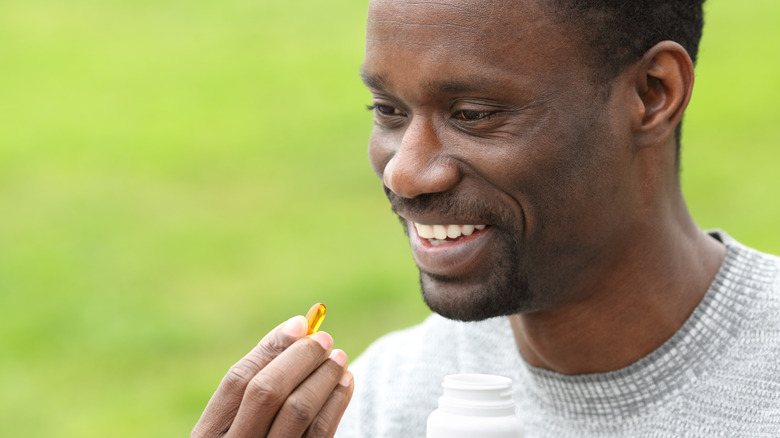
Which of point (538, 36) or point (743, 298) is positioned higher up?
point (538, 36)

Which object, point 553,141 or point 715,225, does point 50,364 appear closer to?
point 715,225

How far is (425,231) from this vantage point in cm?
287

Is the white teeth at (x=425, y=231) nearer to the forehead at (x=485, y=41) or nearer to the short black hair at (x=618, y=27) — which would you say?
the forehead at (x=485, y=41)

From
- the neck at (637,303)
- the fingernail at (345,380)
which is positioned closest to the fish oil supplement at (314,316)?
the fingernail at (345,380)

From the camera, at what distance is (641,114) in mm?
2832

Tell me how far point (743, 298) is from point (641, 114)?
0.54m

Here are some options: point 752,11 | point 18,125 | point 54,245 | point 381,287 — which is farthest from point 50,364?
point 752,11

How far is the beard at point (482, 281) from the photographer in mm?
2758

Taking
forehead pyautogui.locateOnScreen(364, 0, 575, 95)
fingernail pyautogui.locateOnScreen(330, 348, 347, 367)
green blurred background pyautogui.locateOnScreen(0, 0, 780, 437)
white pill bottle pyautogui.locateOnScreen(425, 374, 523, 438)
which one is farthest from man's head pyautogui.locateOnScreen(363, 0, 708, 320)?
green blurred background pyautogui.locateOnScreen(0, 0, 780, 437)

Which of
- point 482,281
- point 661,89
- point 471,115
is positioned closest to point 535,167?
point 471,115

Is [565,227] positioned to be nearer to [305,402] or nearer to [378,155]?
[378,155]

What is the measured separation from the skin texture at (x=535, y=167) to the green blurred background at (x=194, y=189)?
12.7 feet

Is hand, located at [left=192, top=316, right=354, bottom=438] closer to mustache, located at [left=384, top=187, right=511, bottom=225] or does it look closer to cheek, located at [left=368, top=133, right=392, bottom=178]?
mustache, located at [left=384, top=187, right=511, bottom=225]

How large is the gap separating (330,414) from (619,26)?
3.72 ft
